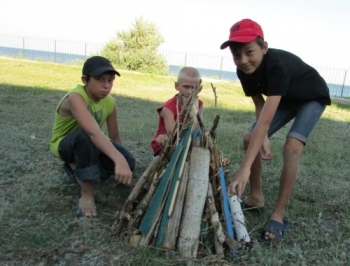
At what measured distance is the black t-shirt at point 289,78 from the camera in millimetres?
2547

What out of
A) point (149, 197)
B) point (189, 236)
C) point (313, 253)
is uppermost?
point (149, 197)

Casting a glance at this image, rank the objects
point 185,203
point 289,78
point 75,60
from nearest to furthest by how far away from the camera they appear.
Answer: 1. point 185,203
2. point 289,78
3. point 75,60

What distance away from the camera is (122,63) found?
26047mm

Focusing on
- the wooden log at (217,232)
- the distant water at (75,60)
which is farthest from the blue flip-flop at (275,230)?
the distant water at (75,60)

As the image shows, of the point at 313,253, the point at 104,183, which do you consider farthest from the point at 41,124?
the point at 313,253

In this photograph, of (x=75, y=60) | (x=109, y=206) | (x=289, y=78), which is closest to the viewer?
(x=289, y=78)

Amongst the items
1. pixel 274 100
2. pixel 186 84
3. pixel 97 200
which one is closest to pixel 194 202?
pixel 274 100

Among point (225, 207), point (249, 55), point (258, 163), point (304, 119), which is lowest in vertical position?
point (225, 207)

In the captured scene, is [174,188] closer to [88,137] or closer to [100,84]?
[88,137]

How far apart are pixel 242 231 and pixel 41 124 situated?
3.83m

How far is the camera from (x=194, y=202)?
2.30 m

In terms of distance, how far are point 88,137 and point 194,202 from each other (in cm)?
96

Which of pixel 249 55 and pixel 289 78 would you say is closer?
pixel 249 55

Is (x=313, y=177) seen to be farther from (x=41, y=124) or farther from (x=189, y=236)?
(x=41, y=124)
